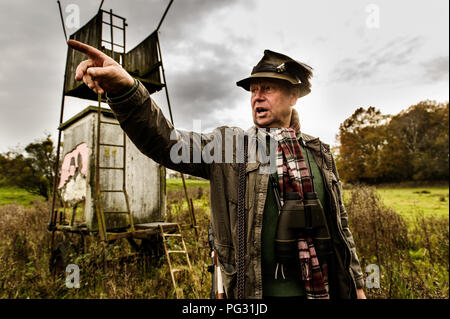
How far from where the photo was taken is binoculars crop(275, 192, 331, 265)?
4.93 ft

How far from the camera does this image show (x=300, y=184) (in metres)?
1.74

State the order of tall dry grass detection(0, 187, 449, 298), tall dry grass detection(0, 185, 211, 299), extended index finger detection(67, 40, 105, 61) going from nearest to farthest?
extended index finger detection(67, 40, 105, 61) → tall dry grass detection(0, 187, 449, 298) → tall dry grass detection(0, 185, 211, 299)

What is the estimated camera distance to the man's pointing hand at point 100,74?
3.92ft

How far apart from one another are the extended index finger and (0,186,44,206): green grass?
17596 mm

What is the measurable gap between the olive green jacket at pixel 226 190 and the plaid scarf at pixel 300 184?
18 cm

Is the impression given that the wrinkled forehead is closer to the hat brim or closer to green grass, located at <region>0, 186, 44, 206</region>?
the hat brim

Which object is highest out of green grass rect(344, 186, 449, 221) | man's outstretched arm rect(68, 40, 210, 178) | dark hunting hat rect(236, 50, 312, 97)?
dark hunting hat rect(236, 50, 312, 97)

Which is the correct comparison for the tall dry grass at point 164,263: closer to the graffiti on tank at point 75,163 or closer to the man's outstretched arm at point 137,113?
the graffiti on tank at point 75,163

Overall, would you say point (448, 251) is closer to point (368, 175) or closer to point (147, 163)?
point (147, 163)

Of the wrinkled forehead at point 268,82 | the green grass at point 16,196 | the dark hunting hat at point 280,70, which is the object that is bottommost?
the green grass at point 16,196

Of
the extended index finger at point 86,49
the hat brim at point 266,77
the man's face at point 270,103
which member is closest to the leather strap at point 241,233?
the man's face at point 270,103

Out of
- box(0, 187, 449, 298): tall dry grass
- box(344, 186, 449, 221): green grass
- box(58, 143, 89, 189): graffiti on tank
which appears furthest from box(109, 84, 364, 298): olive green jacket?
box(344, 186, 449, 221): green grass

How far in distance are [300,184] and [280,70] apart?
90cm
